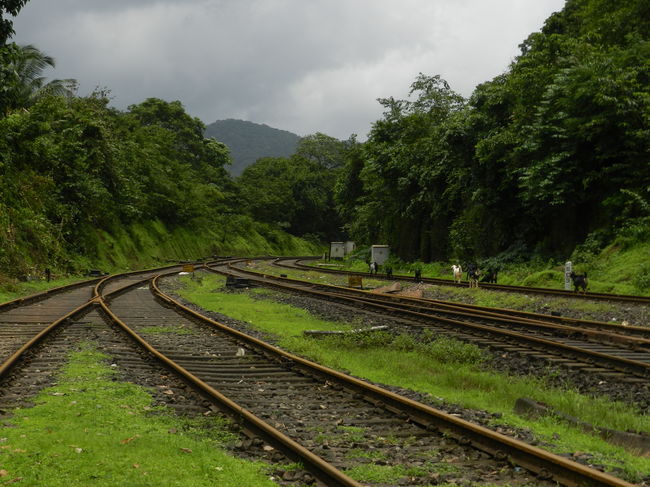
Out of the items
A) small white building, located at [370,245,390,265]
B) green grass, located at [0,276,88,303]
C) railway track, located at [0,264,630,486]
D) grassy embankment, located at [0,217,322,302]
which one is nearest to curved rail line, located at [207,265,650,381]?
railway track, located at [0,264,630,486]

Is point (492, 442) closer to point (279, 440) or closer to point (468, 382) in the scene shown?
point (279, 440)

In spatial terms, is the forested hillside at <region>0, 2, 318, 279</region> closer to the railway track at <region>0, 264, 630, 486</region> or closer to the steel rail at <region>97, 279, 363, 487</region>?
the railway track at <region>0, 264, 630, 486</region>

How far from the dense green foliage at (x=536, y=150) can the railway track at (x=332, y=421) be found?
18.9 meters

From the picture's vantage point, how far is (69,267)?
3134cm

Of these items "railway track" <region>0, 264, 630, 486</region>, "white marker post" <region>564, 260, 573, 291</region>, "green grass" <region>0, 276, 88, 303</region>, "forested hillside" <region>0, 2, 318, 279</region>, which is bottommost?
"railway track" <region>0, 264, 630, 486</region>

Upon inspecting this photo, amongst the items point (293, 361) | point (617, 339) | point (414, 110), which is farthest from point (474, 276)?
point (414, 110)

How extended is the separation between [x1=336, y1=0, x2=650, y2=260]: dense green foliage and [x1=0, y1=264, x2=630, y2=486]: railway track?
1893 cm

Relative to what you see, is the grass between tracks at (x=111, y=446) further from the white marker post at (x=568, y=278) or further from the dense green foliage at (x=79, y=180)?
the white marker post at (x=568, y=278)

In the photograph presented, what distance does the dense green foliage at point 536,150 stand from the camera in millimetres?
24312

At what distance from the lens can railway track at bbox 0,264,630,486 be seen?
15.4 ft

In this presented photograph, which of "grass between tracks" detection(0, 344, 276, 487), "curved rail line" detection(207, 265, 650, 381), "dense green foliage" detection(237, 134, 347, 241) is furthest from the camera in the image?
"dense green foliage" detection(237, 134, 347, 241)

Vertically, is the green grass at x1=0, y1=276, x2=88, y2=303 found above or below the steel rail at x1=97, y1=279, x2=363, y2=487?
above

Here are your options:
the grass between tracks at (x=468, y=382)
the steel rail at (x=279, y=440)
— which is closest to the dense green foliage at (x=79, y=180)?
the grass between tracks at (x=468, y=382)

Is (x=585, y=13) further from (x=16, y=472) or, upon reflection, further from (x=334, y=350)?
(x=16, y=472)
